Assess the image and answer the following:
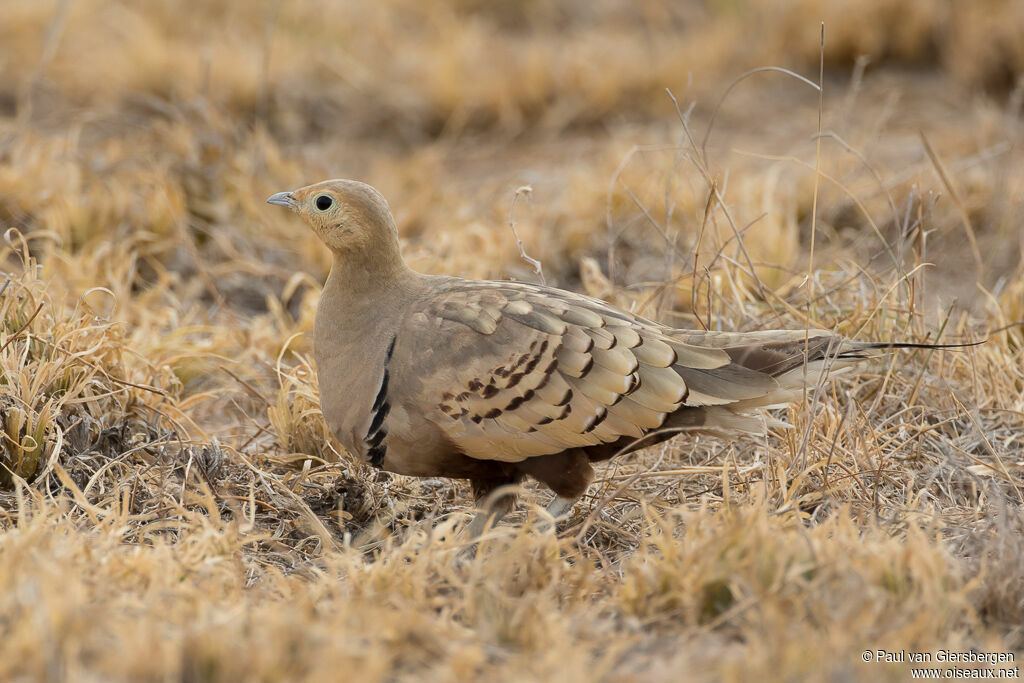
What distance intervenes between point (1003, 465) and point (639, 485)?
3.71 ft

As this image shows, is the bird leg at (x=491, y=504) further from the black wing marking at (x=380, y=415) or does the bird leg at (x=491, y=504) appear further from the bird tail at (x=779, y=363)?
the bird tail at (x=779, y=363)

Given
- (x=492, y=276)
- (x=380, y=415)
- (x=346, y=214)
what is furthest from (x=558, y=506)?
(x=492, y=276)

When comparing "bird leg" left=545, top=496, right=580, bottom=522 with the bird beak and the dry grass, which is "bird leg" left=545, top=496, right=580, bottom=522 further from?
the bird beak

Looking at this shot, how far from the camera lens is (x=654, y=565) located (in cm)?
254

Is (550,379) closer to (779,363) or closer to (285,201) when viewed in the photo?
A: (779,363)

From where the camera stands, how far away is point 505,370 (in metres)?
2.79

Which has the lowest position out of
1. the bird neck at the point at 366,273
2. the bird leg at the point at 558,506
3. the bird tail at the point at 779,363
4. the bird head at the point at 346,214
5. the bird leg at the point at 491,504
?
the bird leg at the point at 558,506

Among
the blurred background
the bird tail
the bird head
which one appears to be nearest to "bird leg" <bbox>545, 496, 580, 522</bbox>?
the bird tail

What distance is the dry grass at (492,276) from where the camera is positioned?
2.25 metres

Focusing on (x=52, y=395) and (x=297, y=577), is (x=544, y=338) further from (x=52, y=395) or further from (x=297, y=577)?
(x=52, y=395)

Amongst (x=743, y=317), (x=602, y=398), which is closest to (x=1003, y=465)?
(x=743, y=317)

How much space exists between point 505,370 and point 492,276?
195 cm

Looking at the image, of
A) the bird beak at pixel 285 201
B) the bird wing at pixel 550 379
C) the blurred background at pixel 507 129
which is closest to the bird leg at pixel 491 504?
the bird wing at pixel 550 379

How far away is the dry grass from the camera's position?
2.25m
